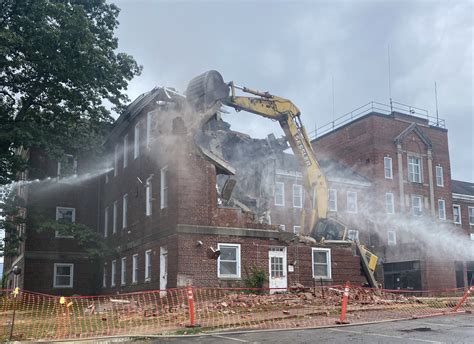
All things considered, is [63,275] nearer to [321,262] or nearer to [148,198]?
[148,198]

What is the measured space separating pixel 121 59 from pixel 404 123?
83.3 feet

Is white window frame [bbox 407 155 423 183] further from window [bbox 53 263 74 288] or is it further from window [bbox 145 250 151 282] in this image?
window [bbox 53 263 74 288]

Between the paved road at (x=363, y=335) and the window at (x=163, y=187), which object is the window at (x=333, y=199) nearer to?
the window at (x=163, y=187)

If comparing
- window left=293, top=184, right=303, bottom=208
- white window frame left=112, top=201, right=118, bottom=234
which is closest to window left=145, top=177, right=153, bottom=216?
white window frame left=112, top=201, right=118, bottom=234

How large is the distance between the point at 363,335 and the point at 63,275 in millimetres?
27111

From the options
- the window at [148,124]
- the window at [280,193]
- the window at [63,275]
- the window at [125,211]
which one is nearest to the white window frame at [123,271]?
the window at [125,211]

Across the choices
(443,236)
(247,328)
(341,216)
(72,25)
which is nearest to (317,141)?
(341,216)

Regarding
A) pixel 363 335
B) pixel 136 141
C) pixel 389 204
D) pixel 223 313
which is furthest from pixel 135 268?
pixel 389 204

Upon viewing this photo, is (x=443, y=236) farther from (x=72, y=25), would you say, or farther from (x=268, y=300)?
(x=72, y=25)

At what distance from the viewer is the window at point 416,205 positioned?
1689 inches

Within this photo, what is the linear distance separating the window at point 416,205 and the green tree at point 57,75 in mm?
25399

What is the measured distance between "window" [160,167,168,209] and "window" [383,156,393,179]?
22.8 m

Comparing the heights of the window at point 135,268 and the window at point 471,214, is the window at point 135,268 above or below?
below

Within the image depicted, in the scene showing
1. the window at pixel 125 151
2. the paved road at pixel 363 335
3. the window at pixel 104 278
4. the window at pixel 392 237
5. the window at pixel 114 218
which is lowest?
the paved road at pixel 363 335
